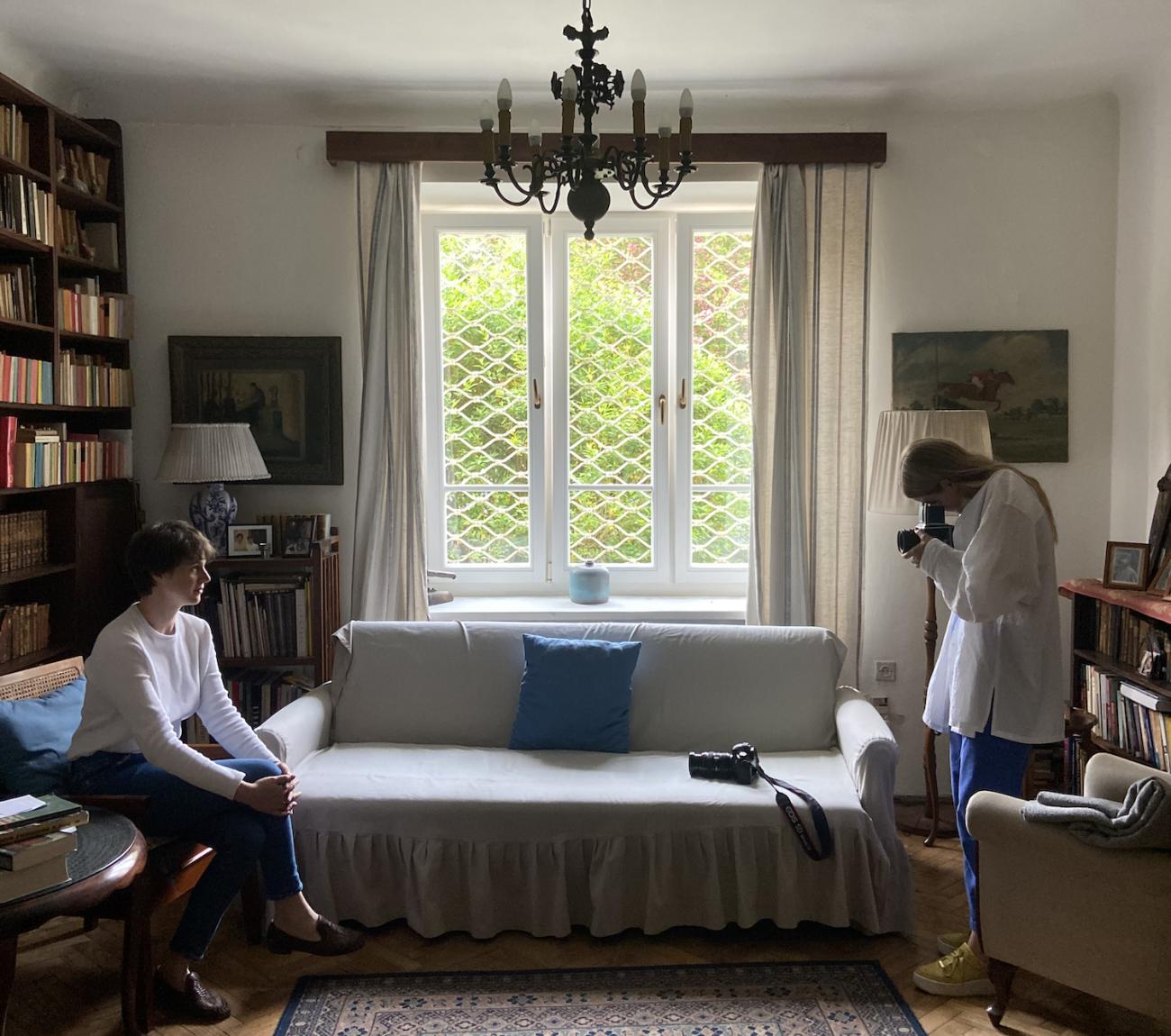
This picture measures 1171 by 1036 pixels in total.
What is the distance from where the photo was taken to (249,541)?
394cm

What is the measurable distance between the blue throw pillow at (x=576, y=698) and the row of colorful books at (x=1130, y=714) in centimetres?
164

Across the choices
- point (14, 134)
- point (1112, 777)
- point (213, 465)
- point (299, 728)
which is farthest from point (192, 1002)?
point (14, 134)

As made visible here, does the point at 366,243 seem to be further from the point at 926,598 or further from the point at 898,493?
the point at 926,598

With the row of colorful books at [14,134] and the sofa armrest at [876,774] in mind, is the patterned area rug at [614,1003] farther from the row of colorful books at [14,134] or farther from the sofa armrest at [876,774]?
the row of colorful books at [14,134]

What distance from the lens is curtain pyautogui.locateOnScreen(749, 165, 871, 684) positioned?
4039mm

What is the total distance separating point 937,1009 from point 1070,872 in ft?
1.82

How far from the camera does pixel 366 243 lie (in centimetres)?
406

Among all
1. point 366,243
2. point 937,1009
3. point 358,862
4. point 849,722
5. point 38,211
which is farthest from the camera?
point 366,243

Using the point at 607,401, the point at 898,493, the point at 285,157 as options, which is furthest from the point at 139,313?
the point at 898,493

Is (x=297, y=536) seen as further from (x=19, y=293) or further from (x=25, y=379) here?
(x=19, y=293)

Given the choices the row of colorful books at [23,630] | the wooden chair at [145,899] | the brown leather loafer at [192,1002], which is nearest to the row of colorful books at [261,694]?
the row of colorful books at [23,630]

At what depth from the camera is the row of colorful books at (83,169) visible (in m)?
3.81

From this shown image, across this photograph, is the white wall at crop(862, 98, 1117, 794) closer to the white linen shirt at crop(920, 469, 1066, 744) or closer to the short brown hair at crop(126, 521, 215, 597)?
the white linen shirt at crop(920, 469, 1066, 744)

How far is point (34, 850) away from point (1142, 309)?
4052 mm
